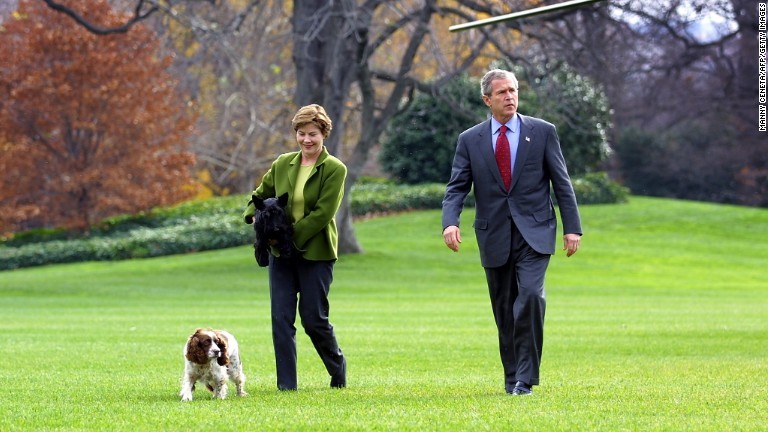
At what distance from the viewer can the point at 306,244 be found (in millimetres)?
9469

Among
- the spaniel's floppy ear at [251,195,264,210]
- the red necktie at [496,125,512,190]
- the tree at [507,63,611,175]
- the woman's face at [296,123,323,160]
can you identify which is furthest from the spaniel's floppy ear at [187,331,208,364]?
the tree at [507,63,611,175]

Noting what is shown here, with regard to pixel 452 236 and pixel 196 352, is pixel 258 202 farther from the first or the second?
pixel 452 236

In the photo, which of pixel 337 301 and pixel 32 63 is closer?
pixel 337 301

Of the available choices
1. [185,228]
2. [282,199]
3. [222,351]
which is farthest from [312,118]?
[185,228]

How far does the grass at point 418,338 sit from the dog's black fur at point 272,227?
3.36 ft

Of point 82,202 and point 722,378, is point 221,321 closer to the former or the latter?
point 722,378

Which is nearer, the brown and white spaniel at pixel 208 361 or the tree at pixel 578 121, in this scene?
the brown and white spaniel at pixel 208 361

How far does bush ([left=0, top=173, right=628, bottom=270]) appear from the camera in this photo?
1435 inches

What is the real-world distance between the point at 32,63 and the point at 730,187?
3035 cm

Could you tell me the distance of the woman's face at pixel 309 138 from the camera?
30.9 feet

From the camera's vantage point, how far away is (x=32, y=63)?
37688 millimetres

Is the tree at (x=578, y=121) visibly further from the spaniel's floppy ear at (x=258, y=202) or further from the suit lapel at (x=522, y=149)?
the spaniel's floppy ear at (x=258, y=202)

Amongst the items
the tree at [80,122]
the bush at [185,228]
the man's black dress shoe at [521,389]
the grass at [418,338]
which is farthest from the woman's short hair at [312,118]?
the tree at [80,122]

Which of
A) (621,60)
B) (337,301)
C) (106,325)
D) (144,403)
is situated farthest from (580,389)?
(621,60)
